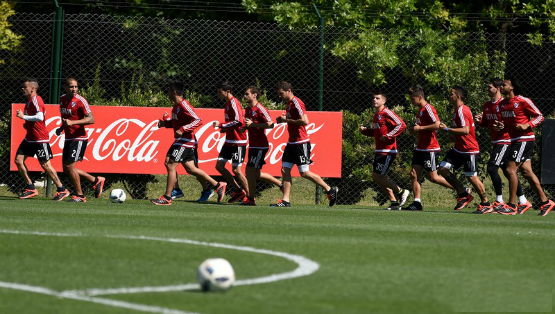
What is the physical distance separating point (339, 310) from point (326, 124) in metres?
→ 12.4

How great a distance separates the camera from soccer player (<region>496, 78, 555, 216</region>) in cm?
1435

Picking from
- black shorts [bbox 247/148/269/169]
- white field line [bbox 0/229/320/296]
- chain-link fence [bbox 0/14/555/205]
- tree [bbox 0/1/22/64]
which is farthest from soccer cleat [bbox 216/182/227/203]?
white field line [bbox 0/229/320/296]

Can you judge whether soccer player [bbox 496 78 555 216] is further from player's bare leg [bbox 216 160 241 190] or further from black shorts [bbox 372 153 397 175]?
player's bare leg [bbox 216 160 241 190]

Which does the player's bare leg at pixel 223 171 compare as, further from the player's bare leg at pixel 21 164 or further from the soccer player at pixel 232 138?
the player's bare leg at pixel 21 164

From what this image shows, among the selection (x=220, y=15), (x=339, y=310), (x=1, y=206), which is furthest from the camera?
(x=220, y=15)

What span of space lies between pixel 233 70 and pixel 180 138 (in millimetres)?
5220

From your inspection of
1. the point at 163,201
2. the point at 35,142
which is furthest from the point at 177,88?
the point at 35,142

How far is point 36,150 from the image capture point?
597 inches

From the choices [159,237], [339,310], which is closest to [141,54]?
[159,237]

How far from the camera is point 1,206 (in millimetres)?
12625

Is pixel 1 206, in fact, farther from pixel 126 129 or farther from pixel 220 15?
pixel 220 15

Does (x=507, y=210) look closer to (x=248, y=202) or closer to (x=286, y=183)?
(x=286, y=183)

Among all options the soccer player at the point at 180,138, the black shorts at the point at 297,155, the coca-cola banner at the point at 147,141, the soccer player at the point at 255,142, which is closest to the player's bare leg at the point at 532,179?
the black shorts at the point at 297,155

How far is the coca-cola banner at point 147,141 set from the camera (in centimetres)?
1655
